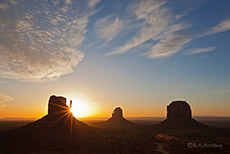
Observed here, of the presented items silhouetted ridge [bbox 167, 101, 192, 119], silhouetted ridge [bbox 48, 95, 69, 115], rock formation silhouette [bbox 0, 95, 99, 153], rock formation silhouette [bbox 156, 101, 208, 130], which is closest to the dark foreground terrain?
rock formation silhouette [bbox 0, 95, 99, 153]

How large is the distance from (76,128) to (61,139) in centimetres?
1302

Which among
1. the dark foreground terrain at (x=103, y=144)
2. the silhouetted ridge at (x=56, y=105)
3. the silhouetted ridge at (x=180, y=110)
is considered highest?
the silhouetted ridge at (x=56, y=105)

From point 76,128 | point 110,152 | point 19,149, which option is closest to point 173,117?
point 76,128

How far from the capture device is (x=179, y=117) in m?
103

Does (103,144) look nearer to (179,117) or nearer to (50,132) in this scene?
(50,132)

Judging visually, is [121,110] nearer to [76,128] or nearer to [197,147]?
[76,128]

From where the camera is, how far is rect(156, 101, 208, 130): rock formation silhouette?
9681 cm

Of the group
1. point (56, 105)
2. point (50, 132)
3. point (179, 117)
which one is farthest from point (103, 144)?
point (179, 117)

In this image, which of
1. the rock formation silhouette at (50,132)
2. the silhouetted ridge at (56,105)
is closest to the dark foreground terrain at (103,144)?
the rock formation silhouette at (50,132)

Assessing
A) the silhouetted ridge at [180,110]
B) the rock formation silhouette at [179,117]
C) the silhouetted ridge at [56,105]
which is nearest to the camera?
the silhouetted ridge at [56,105]

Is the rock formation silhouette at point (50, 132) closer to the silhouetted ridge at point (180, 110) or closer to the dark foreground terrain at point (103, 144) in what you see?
the dark foreground terrain at point (103, 144)

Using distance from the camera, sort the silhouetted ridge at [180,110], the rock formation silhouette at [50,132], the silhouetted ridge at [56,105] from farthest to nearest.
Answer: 1. the silhouetted ridge at [180,110]
2. the silhouetted ridge at [56,105]
3. the rock formation silhouette at [50,132]

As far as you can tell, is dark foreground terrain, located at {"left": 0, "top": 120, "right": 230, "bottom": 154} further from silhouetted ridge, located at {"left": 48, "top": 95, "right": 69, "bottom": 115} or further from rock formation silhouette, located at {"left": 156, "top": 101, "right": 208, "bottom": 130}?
rock formation silhouette, located at {"left": 156, "top": 101, "right": 208, "bottom": 130}

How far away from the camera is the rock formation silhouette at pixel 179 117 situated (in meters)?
96.8
